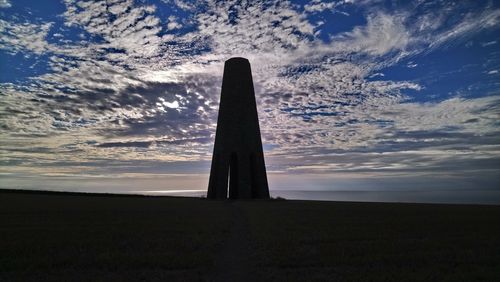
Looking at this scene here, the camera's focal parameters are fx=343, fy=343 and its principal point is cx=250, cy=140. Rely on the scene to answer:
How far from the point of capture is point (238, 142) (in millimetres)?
24312

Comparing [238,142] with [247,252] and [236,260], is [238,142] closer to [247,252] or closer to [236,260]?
[247,252]

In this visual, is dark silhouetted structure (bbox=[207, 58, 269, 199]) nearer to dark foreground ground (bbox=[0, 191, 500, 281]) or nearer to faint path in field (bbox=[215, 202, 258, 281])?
dark foreground ground (bbox=[0, 191, 500, 281])

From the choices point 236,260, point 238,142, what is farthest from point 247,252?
point 238,142

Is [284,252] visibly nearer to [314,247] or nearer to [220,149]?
[314,247]

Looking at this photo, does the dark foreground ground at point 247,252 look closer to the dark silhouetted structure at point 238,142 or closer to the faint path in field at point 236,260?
the faint path in field at point 236,260

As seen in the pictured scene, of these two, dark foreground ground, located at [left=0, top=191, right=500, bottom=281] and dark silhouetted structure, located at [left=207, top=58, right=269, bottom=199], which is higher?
dark silhouetted structure, located at [left=207, top=58, right=269, bottom=199]

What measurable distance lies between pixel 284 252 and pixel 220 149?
1871 centimetres

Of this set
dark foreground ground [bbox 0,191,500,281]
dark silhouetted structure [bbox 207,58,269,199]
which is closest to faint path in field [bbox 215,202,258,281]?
dark foreground ground [bbox 0,191,500,281]

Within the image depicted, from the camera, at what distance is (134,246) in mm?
6789

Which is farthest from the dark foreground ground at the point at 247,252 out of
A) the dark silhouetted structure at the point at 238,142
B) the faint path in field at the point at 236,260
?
the dark silhouetted structure at the point at 238,142

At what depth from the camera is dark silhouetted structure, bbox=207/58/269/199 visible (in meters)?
24.2

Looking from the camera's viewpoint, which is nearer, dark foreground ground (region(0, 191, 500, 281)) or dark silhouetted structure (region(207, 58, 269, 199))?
dark foreground ground (region(0, 191, 500, 281))

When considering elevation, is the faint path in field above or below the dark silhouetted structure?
below

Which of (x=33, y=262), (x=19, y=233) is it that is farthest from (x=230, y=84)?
(x=33, y=262)
